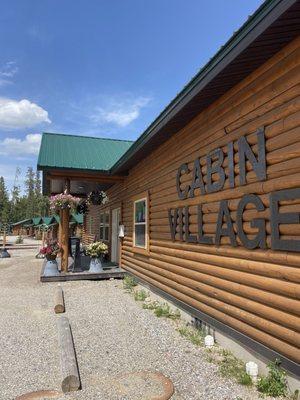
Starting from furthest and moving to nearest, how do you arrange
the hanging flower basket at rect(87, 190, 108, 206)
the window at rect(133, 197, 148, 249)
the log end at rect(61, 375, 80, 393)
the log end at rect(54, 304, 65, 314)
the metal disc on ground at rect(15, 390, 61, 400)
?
the hanging flower basket at rect(87, 190, 108, 206), the window at rect(133, 197, 148, 249), the log end at rect(54, 304, 65, 314), the log end at rect(61, 375, 80, 393), the metal disc on ground at rect(15, 390, 61, 400)

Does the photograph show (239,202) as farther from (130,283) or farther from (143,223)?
(130,283)

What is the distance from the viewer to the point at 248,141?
4.27 m

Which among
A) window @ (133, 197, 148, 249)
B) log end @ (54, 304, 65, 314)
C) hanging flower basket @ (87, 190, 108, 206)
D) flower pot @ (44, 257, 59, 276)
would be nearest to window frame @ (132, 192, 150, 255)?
window @ (133, 197, 148, 249)

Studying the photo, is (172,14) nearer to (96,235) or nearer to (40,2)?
(40,2)

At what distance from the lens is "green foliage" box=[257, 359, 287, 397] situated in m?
3.40

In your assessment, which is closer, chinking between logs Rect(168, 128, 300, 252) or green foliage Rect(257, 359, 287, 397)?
green foliage Rect(257, 359, 287, 397)

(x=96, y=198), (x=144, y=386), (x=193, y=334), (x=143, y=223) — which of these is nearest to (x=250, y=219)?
(x=144, y=386)

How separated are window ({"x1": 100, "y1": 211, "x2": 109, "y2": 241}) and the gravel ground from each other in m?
7.81

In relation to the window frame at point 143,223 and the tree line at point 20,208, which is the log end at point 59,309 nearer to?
the window frame at point 143,223

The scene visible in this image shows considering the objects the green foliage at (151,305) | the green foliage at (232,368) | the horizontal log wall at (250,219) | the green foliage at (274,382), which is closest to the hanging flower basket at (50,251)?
the green foliage at (151,305)

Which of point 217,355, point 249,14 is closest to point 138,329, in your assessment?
point 217,355

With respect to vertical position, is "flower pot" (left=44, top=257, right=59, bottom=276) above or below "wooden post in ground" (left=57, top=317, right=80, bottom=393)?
above

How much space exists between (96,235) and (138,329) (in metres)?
13.3

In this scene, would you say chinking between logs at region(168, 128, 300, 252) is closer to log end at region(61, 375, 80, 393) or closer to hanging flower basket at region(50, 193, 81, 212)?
log end at region(61, 375, 80, 393)
